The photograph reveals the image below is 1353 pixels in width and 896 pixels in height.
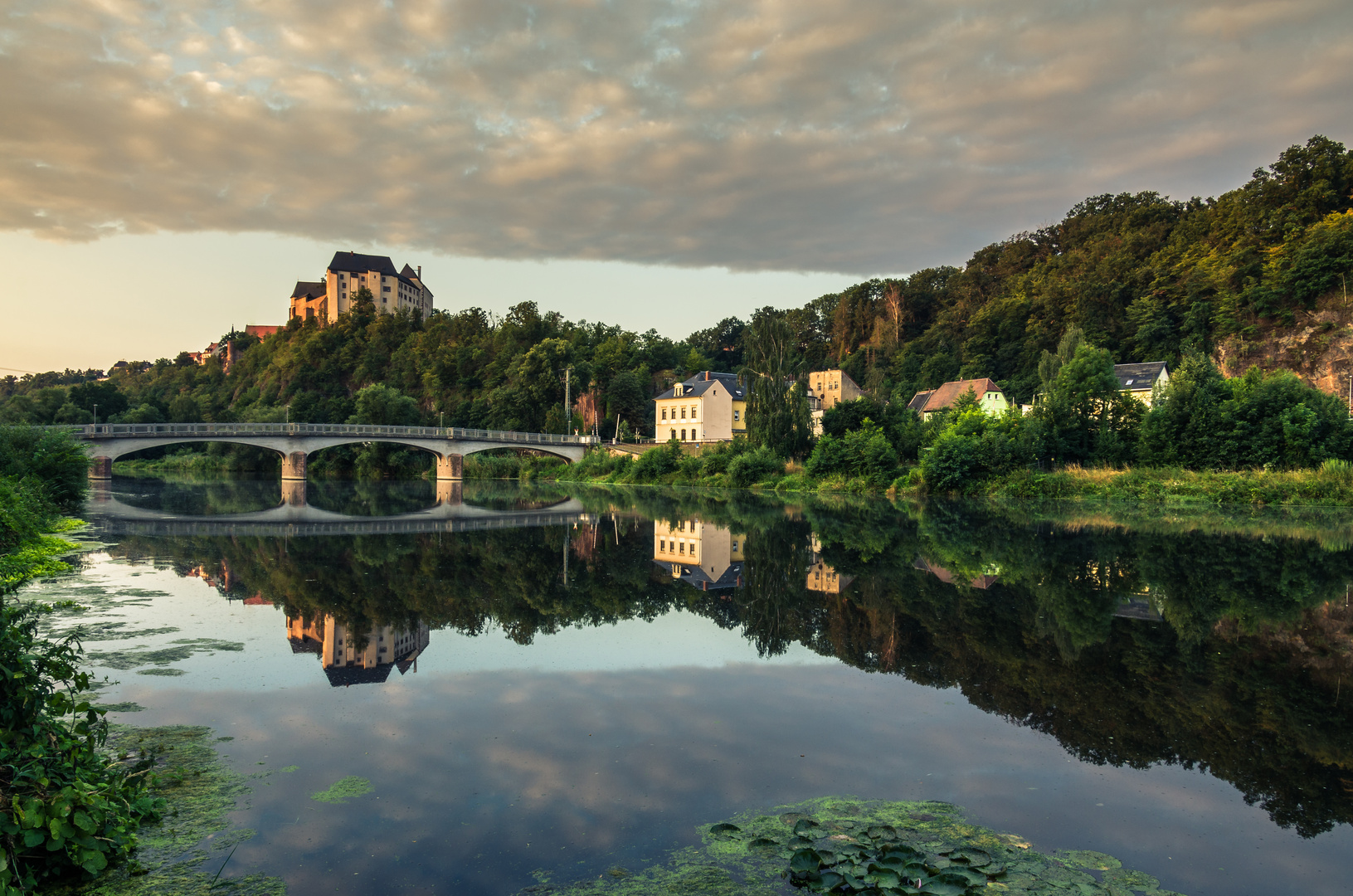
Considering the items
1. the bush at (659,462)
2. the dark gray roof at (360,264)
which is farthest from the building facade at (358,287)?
the bush at (659,462)

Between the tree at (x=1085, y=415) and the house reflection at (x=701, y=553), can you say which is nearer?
the house reflection at (x=701, y=553)

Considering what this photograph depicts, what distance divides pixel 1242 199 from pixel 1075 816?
93733 mm

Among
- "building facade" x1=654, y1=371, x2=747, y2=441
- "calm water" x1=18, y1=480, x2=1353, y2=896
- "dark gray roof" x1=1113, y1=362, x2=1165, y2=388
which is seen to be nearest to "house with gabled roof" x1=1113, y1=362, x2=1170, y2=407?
"dark gray roof" x1=1113, y1=362, x2=1165, y2=388

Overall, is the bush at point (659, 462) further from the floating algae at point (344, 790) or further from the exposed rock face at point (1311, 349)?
the floating algae at point (344, 790)

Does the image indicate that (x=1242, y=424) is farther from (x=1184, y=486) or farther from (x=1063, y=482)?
(x=1063, y=482)

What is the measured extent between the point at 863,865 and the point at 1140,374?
7212 centimetres

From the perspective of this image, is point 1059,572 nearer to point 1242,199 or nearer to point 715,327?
point 1242,199

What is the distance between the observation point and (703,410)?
7481 cm

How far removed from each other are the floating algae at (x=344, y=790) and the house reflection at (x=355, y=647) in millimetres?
2618

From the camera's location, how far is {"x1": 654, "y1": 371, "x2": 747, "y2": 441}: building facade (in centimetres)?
7512

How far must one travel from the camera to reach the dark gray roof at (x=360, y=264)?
431ft

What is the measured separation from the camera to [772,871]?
14.3 feet

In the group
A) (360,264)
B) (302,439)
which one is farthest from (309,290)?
(302,439)

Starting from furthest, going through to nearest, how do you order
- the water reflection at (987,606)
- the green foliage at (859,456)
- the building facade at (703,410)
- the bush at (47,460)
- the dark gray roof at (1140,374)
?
1. the building facade at (703,410)
2. the dark gray roof at (1140,374)
3. the green foliage at (859,456)
4. the bush at (47,460)
5. the water reflection at (987,606)
